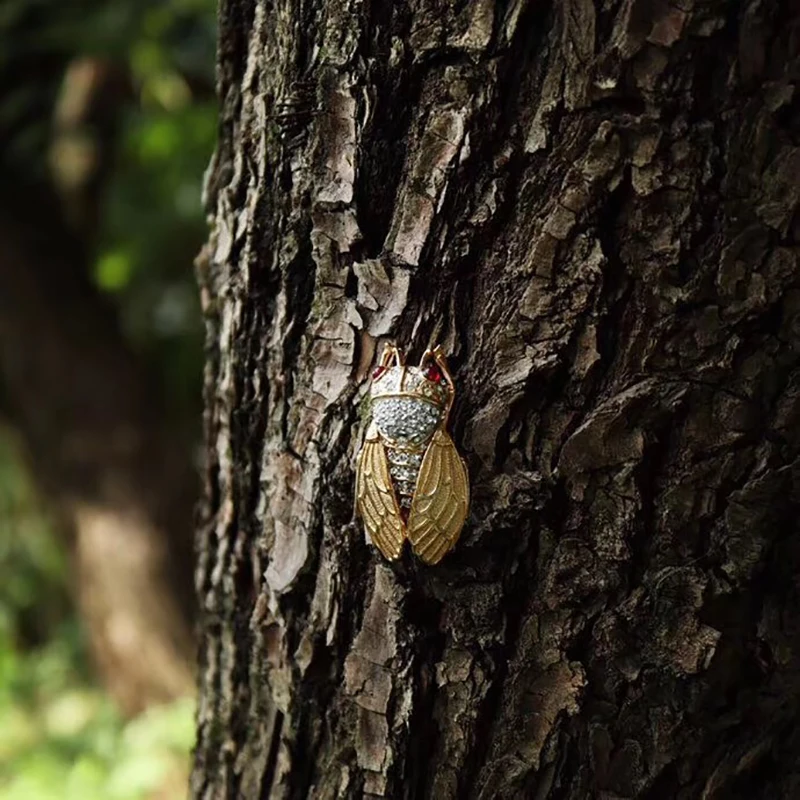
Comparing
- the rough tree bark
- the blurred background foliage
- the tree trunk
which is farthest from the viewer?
the tree trunk

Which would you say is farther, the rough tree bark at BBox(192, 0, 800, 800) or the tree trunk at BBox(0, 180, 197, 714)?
the tree trunk at BBox(0, 180, 197, 714)

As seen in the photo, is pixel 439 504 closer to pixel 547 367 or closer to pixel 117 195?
pixel 547 367

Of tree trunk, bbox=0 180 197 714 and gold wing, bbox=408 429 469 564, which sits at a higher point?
tree trunk, bbox=0 180 197 714

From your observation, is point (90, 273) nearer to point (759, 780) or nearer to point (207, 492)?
point (207, 492)

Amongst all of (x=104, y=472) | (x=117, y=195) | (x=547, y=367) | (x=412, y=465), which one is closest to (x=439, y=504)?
(x=412, y=465)

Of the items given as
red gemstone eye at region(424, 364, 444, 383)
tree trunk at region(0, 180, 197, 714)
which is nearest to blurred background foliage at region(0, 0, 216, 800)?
tree trunk at region(0, 180, 197, 714)

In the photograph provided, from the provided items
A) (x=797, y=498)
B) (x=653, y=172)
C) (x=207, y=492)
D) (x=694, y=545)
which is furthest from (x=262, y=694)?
(x=653, y=172)

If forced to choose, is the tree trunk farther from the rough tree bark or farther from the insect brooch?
the insect brooch

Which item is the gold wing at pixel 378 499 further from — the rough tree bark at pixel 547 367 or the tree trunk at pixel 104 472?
the tree trunk at pixel 104 472
